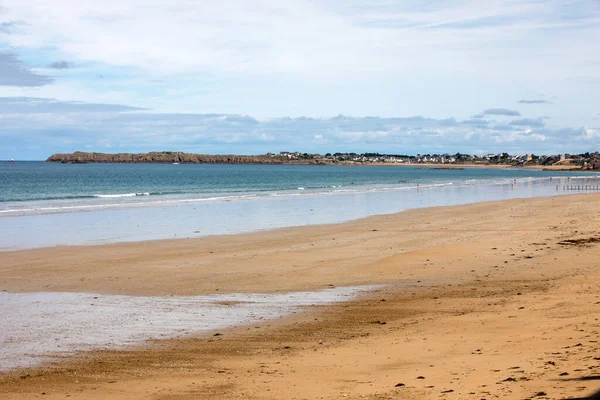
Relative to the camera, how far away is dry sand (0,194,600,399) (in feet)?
24.6


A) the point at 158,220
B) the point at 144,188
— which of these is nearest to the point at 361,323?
the point at 158,220

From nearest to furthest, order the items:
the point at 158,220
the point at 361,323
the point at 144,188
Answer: the point at 361,323 < the point at 158,220 < the point at 144,188

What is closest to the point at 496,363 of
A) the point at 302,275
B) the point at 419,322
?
the point at 419,322

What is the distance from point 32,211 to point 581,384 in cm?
3760

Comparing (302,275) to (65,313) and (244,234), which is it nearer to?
(65,313)

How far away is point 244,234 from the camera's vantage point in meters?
25.9

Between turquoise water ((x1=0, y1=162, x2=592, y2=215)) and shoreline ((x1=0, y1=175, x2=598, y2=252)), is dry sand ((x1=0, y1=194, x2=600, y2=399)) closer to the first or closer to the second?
shoreline ((x1=0, y1=175, x2=598, y2=252))

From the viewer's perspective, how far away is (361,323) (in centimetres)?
1095

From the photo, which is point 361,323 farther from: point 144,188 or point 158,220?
point 144,188

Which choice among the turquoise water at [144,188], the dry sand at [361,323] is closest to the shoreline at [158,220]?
the dry sand at [361,323]

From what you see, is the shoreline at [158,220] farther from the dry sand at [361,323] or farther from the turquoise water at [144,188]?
the turquoise water at [144,188]

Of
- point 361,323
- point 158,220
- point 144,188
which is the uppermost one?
→ point 144,188

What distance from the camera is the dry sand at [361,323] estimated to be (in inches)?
296

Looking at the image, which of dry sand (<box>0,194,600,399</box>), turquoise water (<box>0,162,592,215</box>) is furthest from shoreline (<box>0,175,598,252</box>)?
turquoise water (<box>0,162,592,215</box>)
